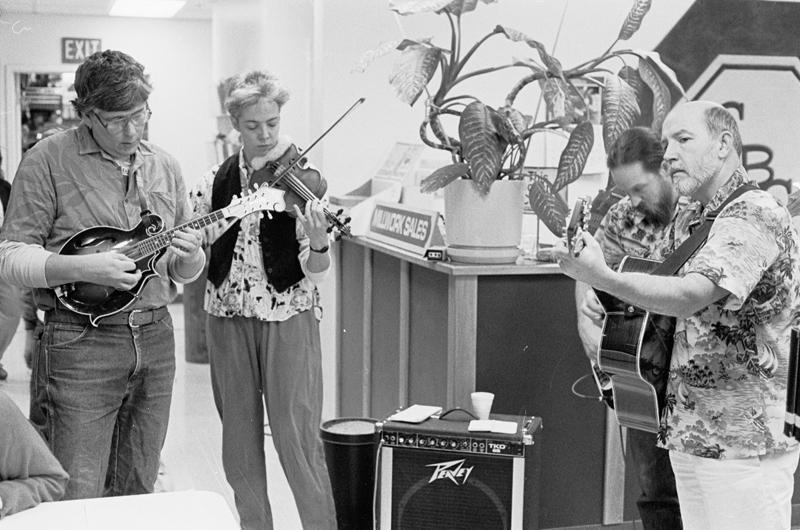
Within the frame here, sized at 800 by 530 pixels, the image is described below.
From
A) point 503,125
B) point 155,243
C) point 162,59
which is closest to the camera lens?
point 155,243

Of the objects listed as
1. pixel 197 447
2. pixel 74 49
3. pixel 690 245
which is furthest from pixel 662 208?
pixel 197 447

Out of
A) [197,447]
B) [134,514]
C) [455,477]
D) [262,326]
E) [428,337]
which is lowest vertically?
[197,447]

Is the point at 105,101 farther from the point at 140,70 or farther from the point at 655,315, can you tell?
the point at 655,315

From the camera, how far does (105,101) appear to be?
2.42 metres

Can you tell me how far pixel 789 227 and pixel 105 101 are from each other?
1.64m

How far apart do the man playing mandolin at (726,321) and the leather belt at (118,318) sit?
1.12 metres

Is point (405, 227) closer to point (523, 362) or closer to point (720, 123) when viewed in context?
point (523, 362)

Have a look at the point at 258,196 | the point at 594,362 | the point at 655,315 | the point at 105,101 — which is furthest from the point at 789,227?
the point at 105,101

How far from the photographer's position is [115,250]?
99.9 inches

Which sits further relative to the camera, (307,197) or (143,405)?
(307,197)

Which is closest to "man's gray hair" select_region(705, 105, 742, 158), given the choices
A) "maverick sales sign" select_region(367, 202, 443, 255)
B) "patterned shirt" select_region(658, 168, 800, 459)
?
"patterned shirt" select_region(658, 168, 800, 459)

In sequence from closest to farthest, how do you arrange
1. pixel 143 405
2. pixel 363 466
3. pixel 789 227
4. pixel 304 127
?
1. pixel 789 227
2. pixel 143 405
3. pixel 363 466
4. pixel 304 127

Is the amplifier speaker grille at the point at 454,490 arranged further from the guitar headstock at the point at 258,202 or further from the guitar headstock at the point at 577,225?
the guitar headstock at the point at 577,225

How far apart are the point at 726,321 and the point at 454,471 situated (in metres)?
1.06
